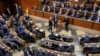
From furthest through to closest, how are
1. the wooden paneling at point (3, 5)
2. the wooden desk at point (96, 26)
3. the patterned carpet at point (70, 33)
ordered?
the wooden paneling at point (3, 5) < the wooden desk at point (96, 26) < the patterned carpet at point (70, 33)

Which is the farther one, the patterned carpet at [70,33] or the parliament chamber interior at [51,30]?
the patterned carpet at [70,33]

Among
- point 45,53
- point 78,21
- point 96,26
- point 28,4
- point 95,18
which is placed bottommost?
point 45,53

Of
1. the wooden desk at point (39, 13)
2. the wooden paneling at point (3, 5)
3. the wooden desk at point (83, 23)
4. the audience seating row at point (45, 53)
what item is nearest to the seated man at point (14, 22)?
the wooden desk at point (39, 13)

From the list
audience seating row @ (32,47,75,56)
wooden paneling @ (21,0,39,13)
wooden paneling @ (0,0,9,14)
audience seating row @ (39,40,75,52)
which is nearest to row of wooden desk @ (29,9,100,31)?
wooden paneling @ (21,0,39,13)

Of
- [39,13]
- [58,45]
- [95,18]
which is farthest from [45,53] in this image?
[39,13]

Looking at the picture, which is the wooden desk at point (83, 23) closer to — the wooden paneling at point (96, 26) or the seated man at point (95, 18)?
the wooden paneling at point (96, 26)

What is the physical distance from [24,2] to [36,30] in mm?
6723

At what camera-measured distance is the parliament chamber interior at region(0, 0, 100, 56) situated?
11219 mm

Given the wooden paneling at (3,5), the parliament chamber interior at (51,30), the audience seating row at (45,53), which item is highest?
the wooden paneling at (3,5)

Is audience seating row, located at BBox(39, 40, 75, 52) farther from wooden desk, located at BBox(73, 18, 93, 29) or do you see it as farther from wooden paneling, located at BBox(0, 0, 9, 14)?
wooden paneling, located at BBox(0, 0, 9, 14)

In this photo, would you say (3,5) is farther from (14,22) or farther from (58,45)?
(58,45)

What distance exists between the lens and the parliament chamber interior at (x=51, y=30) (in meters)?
11.2

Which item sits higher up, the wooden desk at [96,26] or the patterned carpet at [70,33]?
the wooden desk at [96,26]

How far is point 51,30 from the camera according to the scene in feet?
49.4
